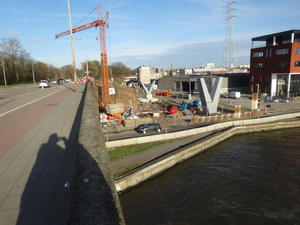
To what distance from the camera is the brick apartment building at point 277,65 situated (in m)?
36.5

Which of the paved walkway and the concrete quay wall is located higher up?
the paved walkway

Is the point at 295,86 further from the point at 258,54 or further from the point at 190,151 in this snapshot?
the point at 190,151

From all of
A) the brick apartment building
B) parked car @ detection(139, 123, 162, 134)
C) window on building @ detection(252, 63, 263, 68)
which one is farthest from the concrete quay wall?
window on building @ detection(252, 63, 263, 68)

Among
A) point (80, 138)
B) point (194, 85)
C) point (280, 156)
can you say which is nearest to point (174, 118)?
point (280, 156)

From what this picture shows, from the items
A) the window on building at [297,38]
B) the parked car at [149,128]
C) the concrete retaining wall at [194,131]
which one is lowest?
the concrete retaining wall at [194,131]

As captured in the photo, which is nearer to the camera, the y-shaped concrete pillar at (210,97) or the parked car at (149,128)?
the parked car at (149,128)

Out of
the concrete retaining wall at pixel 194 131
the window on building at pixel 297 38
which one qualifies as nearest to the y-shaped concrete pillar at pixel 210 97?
the concrete retaining wall at pixel 194 131

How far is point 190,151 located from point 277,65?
32.4 meters

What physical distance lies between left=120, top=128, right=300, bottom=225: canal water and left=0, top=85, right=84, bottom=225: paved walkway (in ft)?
15.6

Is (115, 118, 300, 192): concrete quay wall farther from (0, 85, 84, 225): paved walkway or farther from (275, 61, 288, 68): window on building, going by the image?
(275, 61, 288, 68): window on building

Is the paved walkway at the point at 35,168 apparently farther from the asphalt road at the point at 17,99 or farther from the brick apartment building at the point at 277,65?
the brick apartment building at the point at 277,65

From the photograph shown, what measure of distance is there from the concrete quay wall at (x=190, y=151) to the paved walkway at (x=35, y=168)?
4.10 m

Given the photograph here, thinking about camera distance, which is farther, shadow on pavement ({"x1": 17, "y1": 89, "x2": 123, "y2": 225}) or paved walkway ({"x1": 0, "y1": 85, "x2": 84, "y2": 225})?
paved walkway ({"x1": 0, "y1": 85, "x2": 84, "y2": 225})

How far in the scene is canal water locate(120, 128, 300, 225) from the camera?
31.4ft
